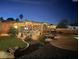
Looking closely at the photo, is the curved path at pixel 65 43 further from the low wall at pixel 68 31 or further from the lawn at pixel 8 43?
the lawn at pixel 8 43

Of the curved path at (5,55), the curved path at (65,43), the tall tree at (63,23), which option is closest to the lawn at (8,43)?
the curved path at (5,55)

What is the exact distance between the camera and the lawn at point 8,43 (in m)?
2.38

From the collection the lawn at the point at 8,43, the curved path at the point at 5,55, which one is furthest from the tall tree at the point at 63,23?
the curved path at the point at 5,55

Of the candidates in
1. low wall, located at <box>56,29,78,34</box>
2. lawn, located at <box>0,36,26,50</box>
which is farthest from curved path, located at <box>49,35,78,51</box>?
lawn, located at <box>0,36,26,50</box>

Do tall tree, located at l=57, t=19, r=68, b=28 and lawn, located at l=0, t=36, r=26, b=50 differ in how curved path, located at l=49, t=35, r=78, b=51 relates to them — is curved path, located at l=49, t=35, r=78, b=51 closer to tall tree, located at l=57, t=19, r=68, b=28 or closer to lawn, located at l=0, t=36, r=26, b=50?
tall tree, located at l=57, t=19, r=68, b=28

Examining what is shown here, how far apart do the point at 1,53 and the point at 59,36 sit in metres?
0.83

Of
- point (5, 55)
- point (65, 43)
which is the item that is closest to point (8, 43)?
point (5, 55)

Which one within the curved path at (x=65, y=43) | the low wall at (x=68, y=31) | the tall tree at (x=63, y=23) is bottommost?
the curved path at (x=65, y=43)

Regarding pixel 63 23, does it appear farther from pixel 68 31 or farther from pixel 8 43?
pixel 8 43

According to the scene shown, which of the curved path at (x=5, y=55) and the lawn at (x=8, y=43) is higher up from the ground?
the lawn at (x=8, y=43)

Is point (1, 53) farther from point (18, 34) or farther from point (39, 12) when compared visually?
point (39, 12)

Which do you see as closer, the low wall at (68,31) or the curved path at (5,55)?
the curved path at (5,55)

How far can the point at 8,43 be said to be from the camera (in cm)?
238

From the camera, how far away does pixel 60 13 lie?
2.52m
